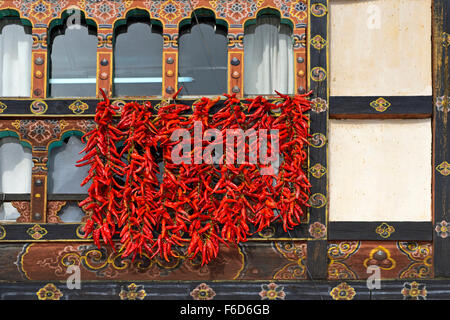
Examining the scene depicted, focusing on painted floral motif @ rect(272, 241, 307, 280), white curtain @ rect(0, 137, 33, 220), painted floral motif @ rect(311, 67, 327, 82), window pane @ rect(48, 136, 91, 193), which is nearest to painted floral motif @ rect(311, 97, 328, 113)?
painted floral motif @ rect(311, 67, 327, 82)

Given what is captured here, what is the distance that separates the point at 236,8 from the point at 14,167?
116 inches

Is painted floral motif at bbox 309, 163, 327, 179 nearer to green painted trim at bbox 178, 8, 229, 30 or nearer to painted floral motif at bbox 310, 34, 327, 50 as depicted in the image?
painted floral motif at bbox 310, 34, 327, 50

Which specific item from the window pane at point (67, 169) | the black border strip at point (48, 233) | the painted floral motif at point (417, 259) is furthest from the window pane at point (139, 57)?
the painted floral motif at point (417, 259)

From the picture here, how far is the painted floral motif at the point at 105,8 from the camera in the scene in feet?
15.8

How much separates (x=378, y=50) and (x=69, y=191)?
141 inches

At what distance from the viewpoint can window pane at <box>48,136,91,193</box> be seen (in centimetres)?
475

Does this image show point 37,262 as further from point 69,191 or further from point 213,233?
point 213,233

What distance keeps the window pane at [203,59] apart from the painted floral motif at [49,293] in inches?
98.2

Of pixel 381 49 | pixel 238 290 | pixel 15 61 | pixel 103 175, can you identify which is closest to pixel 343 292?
pixel 238 290

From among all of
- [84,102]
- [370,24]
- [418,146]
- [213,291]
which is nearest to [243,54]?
[370,24]

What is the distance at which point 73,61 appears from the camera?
4969mm

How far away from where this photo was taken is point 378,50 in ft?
15.5

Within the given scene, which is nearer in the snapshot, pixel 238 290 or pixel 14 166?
pixel 238 290

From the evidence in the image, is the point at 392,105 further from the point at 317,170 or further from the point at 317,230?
the point at 317,230
